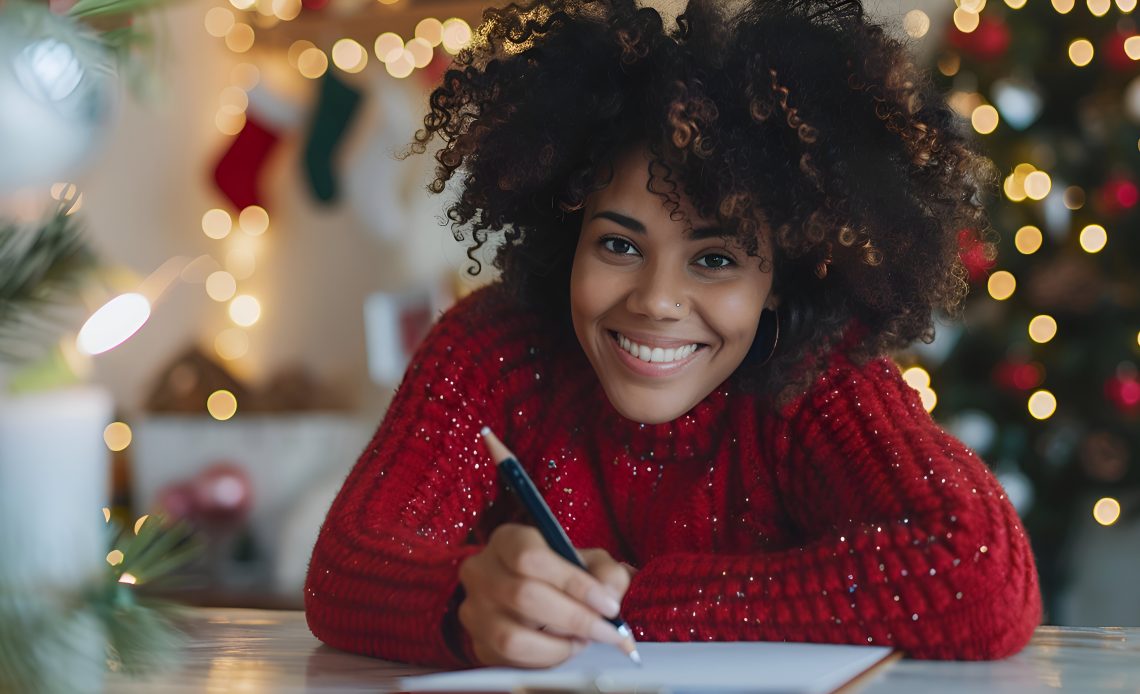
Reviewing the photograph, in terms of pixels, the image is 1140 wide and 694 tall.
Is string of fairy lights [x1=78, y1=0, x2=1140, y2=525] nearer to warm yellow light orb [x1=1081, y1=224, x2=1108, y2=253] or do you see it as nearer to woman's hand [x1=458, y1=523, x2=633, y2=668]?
warm yellow light orb [x1=1081, y1=224, x2=1108, y2=253]

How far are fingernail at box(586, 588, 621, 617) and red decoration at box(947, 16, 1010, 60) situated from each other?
96.5 inches

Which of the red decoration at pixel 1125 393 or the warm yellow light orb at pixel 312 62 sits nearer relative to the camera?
the red decoration at pixel 1125 393

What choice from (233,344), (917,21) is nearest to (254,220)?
(233,344)

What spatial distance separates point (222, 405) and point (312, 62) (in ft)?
3.48

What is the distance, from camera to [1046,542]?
2850 millimetres

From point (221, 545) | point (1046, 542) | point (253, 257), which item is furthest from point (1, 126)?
point (253, 257)

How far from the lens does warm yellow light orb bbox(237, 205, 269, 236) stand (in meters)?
3.75

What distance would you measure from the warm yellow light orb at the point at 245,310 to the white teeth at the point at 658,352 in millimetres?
3021

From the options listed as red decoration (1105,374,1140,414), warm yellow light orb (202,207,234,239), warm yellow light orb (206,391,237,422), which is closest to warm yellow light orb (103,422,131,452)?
warm yellow light orb (206,391,237,422)

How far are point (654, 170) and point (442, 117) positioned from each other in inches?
8.4

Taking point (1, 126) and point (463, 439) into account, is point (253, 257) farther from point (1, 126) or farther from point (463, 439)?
point (1, 126)

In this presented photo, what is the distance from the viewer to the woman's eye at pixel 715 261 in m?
0.91

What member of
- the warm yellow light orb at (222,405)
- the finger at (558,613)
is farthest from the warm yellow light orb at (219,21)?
the finger at (558,613)

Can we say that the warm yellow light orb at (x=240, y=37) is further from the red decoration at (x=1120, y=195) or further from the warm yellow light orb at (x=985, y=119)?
the red decoration at (x=1120, y=195)
